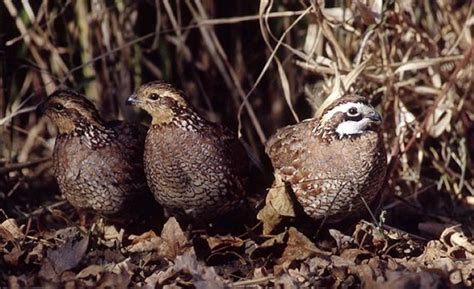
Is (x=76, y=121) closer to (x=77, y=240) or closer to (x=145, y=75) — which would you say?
(x=77, y=240)

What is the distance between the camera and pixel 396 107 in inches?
255

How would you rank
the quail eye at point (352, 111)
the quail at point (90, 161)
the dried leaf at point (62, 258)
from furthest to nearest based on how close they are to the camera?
the quail at point (90, 161)
the quail eye at point (352, 111)
the dried leaf at point (62, 258)

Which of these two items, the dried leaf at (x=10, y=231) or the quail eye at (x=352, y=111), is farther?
the quail eye at (x=352, y=111)

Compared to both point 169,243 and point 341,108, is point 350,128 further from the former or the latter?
point 169,243

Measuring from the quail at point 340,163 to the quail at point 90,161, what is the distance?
879 mm

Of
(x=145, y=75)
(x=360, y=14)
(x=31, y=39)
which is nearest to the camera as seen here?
(x=360, y=14)

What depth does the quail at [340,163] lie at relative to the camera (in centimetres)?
533

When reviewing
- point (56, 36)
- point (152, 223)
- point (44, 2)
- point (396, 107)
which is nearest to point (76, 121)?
point (152, 223)

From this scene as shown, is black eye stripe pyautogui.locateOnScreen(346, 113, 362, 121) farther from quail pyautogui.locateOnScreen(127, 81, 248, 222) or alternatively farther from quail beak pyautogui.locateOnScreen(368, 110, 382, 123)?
quail pyautogui.locateOnScreen(127, 81, 248, 222)

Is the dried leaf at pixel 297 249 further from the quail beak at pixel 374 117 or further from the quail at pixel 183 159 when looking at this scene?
the quail beak at pixel 374 117

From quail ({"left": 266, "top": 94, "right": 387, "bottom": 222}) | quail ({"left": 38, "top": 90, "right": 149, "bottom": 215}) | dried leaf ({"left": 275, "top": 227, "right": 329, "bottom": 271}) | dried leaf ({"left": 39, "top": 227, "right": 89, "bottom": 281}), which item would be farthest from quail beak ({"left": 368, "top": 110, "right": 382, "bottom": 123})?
dried leaf ({"left": 39, "top": 227, "right": 89, "bottom": 281})

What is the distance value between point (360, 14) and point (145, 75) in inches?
78.9

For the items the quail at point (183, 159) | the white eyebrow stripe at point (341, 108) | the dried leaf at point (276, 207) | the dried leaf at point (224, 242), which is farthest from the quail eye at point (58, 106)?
the white eyebrow stripe at point (341, 108)

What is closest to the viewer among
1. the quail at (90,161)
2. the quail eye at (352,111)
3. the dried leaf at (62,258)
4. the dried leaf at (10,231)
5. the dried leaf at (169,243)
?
the dried leaf at (62,258)
